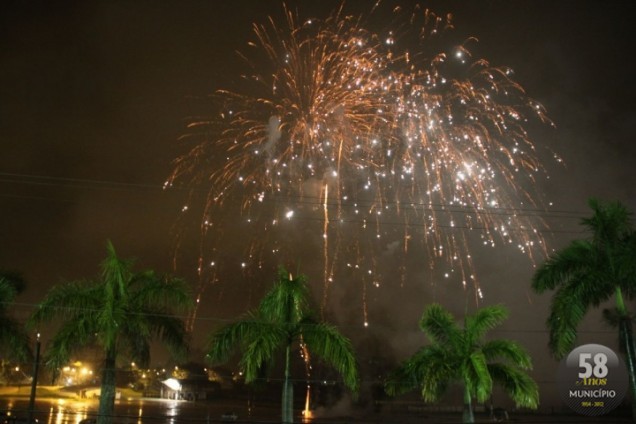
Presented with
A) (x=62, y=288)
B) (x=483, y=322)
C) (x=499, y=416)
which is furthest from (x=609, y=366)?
(x=499, y=416)

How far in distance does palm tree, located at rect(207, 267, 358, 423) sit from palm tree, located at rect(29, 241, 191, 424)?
2.40 metres

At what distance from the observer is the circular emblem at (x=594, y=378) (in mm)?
22172

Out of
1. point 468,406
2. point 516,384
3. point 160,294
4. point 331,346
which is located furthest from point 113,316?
point 516,384

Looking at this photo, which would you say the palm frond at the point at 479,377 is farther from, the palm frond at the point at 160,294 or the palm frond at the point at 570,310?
the palm frond at the point at 160,294

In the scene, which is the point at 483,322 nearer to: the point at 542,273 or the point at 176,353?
the point at 542,273

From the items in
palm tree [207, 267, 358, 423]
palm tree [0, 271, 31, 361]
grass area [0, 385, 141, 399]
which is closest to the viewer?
palm tree [207, 267, 358, 423]

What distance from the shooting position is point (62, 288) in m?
20.9

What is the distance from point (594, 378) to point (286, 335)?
12214mm

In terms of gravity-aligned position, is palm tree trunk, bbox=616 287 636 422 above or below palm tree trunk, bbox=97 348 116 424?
above

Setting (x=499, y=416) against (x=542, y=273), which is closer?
(x=542, y=273)

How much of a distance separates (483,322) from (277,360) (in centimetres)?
765

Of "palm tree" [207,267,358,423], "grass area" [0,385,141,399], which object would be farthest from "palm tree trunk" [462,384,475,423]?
"grass area" [0,385,141,399]

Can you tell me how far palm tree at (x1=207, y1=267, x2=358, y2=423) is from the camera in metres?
19.5

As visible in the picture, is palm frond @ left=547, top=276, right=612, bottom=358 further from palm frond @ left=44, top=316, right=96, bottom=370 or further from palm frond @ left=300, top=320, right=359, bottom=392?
palm frond @ left=44, top=316, right=96, bottom=370
